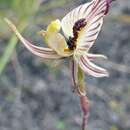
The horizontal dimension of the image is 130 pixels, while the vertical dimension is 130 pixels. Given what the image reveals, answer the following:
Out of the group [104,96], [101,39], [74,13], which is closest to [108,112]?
[104,96]

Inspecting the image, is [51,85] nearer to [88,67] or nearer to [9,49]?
[9,49]

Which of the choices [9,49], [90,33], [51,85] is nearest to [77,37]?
[90,33]

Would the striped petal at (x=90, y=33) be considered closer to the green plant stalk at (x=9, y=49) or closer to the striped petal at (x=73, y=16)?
the striped petal at (x=73, y=16)

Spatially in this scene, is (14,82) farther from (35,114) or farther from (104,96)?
(104,96)

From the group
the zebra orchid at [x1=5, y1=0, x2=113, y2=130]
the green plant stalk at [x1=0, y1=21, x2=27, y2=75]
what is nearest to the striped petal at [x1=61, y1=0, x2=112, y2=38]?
the zebra orchid at [x1=5, y1=0, x2=113, y2=130]

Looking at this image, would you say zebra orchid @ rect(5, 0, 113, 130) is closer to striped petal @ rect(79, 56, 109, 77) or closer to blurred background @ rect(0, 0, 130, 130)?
striped petal @ rect(79, 56, 109, 77)

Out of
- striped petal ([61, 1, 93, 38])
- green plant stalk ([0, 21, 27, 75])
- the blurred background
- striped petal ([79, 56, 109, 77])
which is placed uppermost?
→ striped petal ([61, 1, 93, 38])
